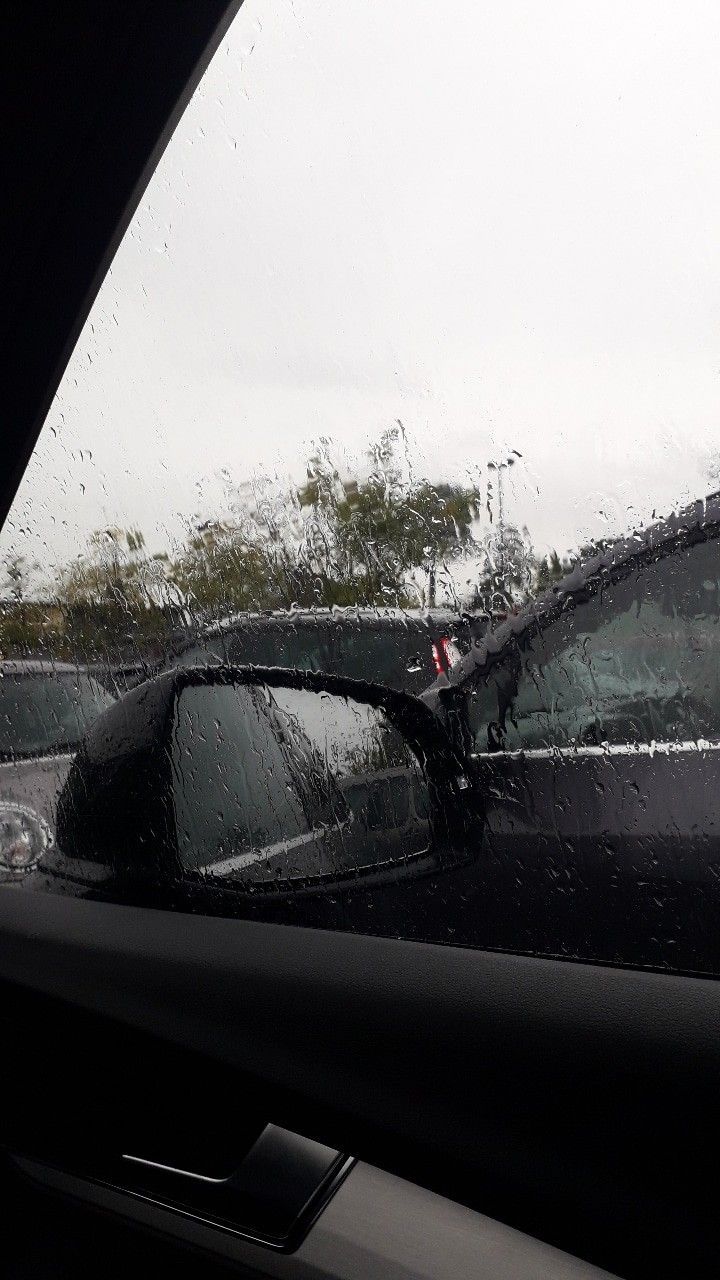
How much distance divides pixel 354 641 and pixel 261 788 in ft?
1.58

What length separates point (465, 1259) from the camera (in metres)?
1.71

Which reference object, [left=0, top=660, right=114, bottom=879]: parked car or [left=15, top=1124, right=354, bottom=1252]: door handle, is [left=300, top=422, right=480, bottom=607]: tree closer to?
[left=0, top=660, right=114, bottom=879]: parked car

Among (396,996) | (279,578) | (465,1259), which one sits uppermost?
(279,578)

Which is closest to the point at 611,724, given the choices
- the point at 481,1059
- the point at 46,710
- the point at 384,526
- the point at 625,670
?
the point at 625,670

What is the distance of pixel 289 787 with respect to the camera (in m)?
2.24

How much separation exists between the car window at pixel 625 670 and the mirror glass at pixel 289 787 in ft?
1.06

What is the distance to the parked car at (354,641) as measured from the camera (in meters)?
1.88

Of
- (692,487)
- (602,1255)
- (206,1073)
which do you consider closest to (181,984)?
(206,1073)

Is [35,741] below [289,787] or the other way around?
the other way around

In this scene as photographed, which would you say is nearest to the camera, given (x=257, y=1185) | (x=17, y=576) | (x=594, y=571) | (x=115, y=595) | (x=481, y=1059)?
(x=594, y=571)

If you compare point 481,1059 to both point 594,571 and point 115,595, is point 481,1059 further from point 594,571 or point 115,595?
point 115,595

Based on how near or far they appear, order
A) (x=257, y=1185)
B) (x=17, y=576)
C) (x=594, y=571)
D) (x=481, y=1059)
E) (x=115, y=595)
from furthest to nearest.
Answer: (x=17, y=576)
(x=115, y=595)
(x=257, y=1185)
(x=481, y=1059)
(x=594, y=571)

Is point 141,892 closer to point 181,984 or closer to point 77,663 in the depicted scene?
point 181,984

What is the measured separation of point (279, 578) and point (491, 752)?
1.94 ft
